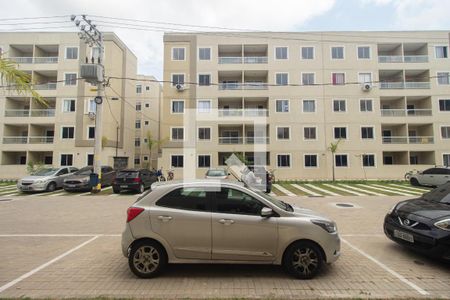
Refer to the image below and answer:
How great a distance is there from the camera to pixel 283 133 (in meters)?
25.8

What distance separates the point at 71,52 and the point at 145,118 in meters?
16.1

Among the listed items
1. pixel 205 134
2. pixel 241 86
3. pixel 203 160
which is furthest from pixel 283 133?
pixel 203 160

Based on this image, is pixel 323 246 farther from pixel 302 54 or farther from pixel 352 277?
pixel 302 54

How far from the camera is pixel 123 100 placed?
101 feet

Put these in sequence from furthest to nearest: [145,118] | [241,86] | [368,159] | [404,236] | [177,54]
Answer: [145,118] → [177,54] → [241,86] → [368,159] → [404,236]

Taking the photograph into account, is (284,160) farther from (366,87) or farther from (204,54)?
(204,54)

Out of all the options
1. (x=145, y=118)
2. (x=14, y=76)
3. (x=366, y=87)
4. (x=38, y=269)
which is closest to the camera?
(x=14, y=76)

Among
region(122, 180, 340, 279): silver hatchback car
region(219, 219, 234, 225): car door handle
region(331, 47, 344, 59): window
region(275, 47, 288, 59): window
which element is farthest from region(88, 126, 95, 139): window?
region(331, 47, 344, 59): window

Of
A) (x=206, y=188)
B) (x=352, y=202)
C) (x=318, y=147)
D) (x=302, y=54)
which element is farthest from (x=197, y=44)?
(x=206, y=188)

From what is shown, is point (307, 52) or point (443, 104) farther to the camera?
point (307, 52)

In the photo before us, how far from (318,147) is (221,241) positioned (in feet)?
78.5

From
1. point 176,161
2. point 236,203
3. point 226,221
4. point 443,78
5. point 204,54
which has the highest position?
point 204,54

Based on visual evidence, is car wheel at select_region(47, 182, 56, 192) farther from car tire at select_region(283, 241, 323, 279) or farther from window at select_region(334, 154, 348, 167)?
window at select_region(334, 154, 348, 167)

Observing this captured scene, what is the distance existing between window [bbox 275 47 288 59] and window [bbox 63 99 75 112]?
24.1 meters
